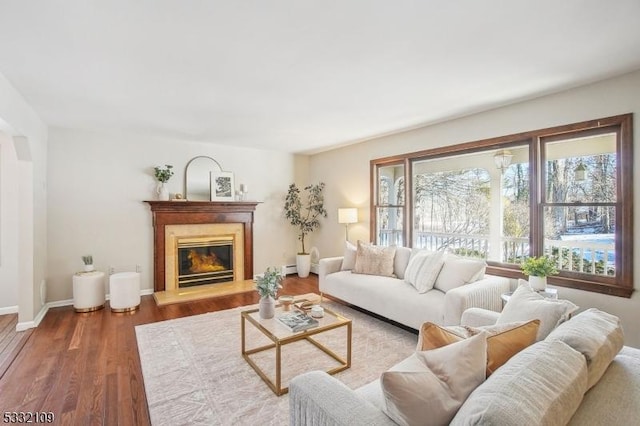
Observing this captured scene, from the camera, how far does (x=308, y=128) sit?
4.36 m

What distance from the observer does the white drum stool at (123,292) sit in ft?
13.1

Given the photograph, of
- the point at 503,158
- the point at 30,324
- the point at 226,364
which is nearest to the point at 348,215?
the point at 503,158

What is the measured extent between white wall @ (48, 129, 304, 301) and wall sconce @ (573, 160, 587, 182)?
4.79m

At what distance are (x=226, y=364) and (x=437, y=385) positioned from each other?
2129 mm

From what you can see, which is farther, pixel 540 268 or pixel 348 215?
pixel 348 215

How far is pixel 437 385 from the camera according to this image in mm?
1060

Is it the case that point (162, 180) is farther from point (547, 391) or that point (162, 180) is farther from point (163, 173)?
point (547, 391)

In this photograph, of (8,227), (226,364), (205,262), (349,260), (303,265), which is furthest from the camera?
(303,265)

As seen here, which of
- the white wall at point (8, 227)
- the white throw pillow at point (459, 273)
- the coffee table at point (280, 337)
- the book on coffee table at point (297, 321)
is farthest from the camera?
the white wall at point (8, 227)

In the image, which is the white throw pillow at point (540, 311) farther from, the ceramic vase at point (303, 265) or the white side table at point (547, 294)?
the ceramic vase at point (303, 265)

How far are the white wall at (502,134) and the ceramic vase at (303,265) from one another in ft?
1.22

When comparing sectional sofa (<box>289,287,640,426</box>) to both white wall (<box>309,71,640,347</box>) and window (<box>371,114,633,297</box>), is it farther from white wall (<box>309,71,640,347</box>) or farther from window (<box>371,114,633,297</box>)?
window (<box>371,114,633,297</box>)

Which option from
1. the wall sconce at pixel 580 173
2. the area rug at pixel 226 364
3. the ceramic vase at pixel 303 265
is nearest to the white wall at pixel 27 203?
the area rug at pixel 226 364

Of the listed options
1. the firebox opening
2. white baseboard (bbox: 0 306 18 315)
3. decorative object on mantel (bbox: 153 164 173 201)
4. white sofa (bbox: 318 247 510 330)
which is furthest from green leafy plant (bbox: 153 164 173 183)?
white sofa (bbox: 318 247 510 330)
